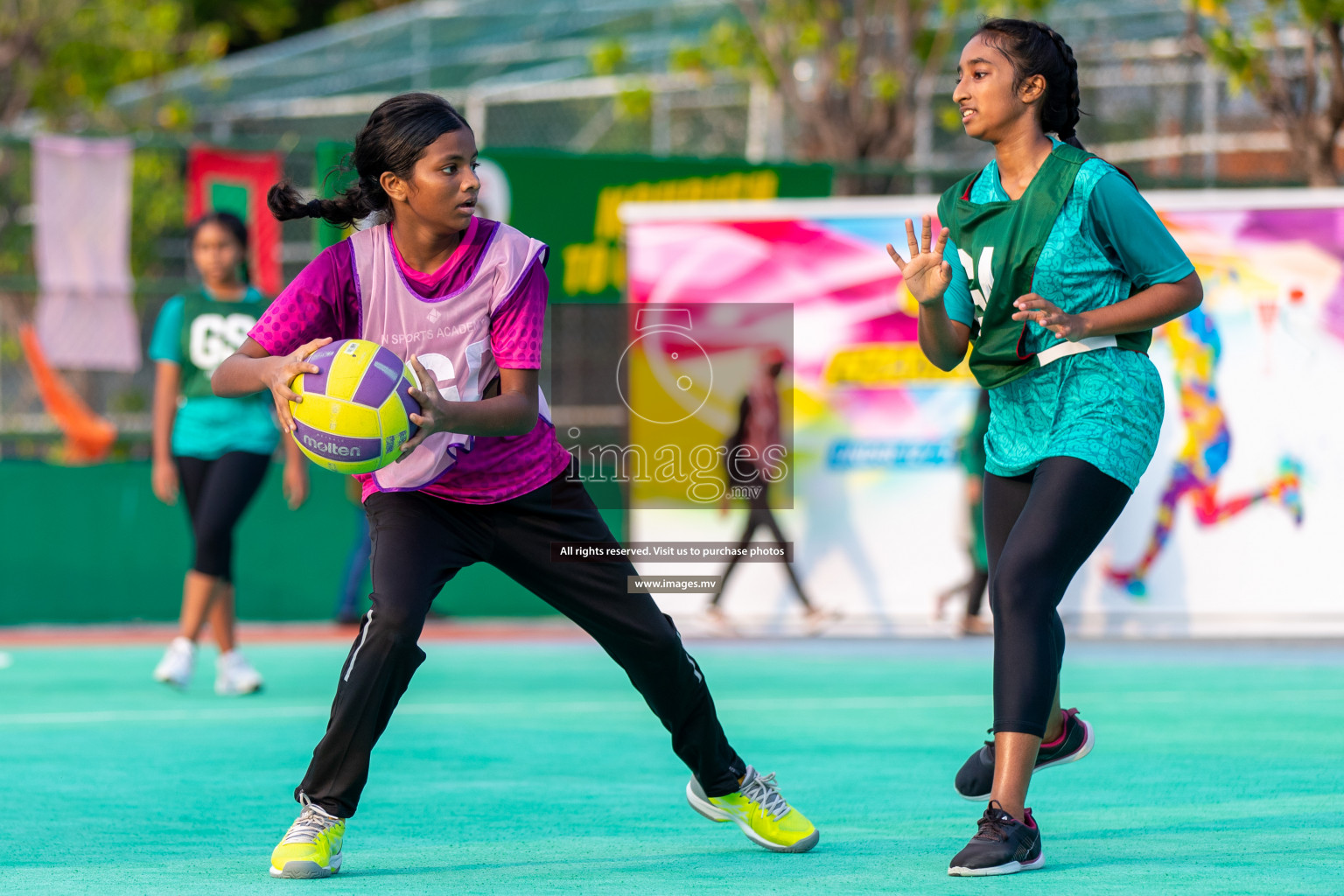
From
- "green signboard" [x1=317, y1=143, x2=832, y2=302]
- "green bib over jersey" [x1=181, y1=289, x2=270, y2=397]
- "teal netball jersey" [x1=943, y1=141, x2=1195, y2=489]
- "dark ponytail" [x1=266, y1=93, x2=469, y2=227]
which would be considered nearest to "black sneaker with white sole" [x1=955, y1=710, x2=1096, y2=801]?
"teal netball jersey" [x1=943, y1=141, x2=1195, y2=489]

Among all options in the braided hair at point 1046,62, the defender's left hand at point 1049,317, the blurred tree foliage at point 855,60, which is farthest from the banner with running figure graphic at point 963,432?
the defender's left hand at point 1049,317

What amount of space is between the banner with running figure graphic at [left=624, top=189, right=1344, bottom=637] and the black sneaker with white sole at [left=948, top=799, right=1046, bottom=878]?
6541 millimetres

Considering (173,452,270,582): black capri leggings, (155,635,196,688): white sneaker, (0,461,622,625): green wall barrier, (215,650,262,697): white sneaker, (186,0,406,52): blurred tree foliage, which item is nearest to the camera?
(173,452,270,582): black capri leggings

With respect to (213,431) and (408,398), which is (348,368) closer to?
(408,398)

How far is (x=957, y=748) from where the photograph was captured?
7086mm

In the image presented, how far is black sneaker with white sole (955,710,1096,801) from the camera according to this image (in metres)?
5.07

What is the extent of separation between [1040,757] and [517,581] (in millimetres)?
1639

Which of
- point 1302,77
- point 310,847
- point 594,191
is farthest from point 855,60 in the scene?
point 310,847

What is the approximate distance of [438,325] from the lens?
459cm

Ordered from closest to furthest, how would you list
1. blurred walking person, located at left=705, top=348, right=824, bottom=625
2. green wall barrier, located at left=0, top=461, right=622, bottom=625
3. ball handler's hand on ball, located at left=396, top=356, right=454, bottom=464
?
1. ball handler's hand on ball, located at left=396, top=356, right=454, bottom=464
2. blurred walking person, located at left=705, top=348, right=824, bottom=625
3. green wall barrier, located at left=0, top=461, right=622, bottom=625

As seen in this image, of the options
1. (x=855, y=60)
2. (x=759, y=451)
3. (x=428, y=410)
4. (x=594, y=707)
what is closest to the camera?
(x=428, y=410)

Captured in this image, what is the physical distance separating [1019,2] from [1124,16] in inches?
191

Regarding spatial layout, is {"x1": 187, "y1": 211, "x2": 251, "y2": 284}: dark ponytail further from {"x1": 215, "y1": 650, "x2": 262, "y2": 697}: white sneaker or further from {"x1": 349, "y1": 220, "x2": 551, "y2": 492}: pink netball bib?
{"x1": 349, "y1": 220, "x2": 551, "y2": 492}: pink netball bib

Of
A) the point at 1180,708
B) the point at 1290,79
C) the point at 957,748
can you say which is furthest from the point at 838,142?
the point at 957,748
